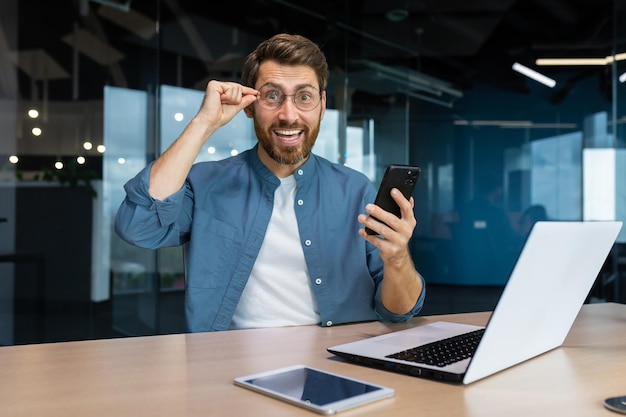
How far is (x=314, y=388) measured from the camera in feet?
2.92

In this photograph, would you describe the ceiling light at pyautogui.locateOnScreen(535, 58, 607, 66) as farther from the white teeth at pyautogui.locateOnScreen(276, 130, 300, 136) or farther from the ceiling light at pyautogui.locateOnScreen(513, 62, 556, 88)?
the white teeth at pyautogui.locateOnScreen(276, 130, 300, 136)

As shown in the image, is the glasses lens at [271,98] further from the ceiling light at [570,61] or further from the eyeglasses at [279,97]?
the ceiling light at [570,61]

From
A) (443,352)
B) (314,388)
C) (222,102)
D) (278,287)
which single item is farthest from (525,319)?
(222,102)

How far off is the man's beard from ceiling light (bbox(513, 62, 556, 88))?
4.10m

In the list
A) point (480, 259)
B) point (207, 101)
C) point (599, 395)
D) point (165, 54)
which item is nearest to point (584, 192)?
point (480, 259)

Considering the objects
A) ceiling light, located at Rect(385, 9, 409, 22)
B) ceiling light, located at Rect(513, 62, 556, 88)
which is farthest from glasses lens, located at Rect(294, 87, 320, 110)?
ceiling light, located at Rect(513, 62, 556, 88)

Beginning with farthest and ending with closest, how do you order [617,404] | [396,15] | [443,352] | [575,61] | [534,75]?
[534,75] → [575,61] → [396,15] → [443,352] → [617,404]

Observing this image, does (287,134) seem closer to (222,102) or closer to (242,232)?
(222,102)

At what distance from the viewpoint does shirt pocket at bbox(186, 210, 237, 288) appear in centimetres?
168

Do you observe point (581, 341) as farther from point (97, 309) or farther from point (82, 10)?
point (82, 10)

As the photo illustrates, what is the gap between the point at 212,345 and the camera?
122 cm

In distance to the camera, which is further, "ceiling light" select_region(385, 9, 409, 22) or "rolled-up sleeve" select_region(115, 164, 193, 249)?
"ceiling light" select_region(385, 9, 409, 22)

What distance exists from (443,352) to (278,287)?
695 mm

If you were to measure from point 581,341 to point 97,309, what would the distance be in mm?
3131
